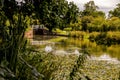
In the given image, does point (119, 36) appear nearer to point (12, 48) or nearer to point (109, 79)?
point (109, 79)

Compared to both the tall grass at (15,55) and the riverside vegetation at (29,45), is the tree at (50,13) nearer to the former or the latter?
the riverside vegetation at (29,45)

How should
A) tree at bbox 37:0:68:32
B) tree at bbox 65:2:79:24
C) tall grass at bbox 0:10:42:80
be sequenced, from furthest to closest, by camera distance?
tree at bbox 65:2:79:24, tree at bbox 37:0:68:32, tall grass at bbox 0:10:42:80

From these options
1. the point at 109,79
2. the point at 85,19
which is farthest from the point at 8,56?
the point at 85,19

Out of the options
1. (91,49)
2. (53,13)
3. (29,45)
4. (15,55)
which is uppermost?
(53,13)

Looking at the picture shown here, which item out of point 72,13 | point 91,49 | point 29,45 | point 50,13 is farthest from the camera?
point 91,49

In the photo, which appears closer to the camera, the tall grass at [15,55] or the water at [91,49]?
the tall grass at [15,55]

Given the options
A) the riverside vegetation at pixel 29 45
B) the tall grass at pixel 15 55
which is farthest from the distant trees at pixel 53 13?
the tall grass at pixel 15 55

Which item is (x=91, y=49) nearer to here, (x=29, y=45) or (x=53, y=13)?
(x=53, y=13)

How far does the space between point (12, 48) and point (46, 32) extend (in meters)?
37.4

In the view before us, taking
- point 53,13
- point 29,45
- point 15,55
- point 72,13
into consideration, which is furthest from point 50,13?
point 15,55

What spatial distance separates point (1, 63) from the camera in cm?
186

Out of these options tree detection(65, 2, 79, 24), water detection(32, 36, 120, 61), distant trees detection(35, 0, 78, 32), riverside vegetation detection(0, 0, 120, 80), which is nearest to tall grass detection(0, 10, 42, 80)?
riverside vegetation detection(0, 0, 120, 80)

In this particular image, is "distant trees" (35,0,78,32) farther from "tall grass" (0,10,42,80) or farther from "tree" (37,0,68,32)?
"tall grass" (0,10,42,80)

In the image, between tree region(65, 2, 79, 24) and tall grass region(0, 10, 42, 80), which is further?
tree region(65, 2, 79, 24)
